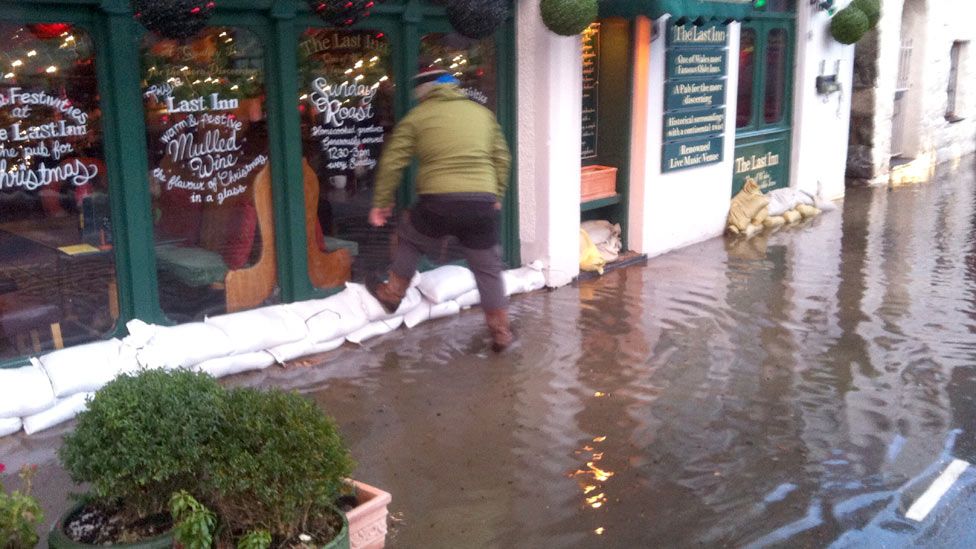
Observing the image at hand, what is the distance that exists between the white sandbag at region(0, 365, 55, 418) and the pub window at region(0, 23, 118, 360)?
463 millimetres

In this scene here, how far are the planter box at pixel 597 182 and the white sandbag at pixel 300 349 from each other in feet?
10.2

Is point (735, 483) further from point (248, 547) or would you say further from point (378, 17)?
point (378, 17)

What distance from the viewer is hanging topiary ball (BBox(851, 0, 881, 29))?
12031mm

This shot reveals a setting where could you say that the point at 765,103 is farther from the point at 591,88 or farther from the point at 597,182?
the point at 597,182

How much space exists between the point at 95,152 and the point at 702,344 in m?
3.94

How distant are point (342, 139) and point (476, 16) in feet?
4.07

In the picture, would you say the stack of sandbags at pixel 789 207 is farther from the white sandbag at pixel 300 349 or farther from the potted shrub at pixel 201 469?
the potted shrub at pixel 201 469

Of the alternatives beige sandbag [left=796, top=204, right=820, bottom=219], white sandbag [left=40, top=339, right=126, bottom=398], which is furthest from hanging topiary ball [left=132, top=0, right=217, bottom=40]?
beige sandbag [left=796, top=204, right=820, bottom=219]

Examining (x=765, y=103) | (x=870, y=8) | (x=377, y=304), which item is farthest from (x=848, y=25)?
(x=377, y=304)

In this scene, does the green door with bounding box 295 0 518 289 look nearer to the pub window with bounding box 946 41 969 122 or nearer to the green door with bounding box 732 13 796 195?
the green door with bounding box 732 13 796 195

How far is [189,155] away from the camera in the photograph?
20.3ft

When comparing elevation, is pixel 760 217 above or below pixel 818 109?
below

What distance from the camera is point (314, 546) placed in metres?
3.32

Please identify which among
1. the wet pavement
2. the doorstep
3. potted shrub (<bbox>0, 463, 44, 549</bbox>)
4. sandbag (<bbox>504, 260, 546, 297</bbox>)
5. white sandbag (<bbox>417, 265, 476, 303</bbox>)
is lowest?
the wet pavement
